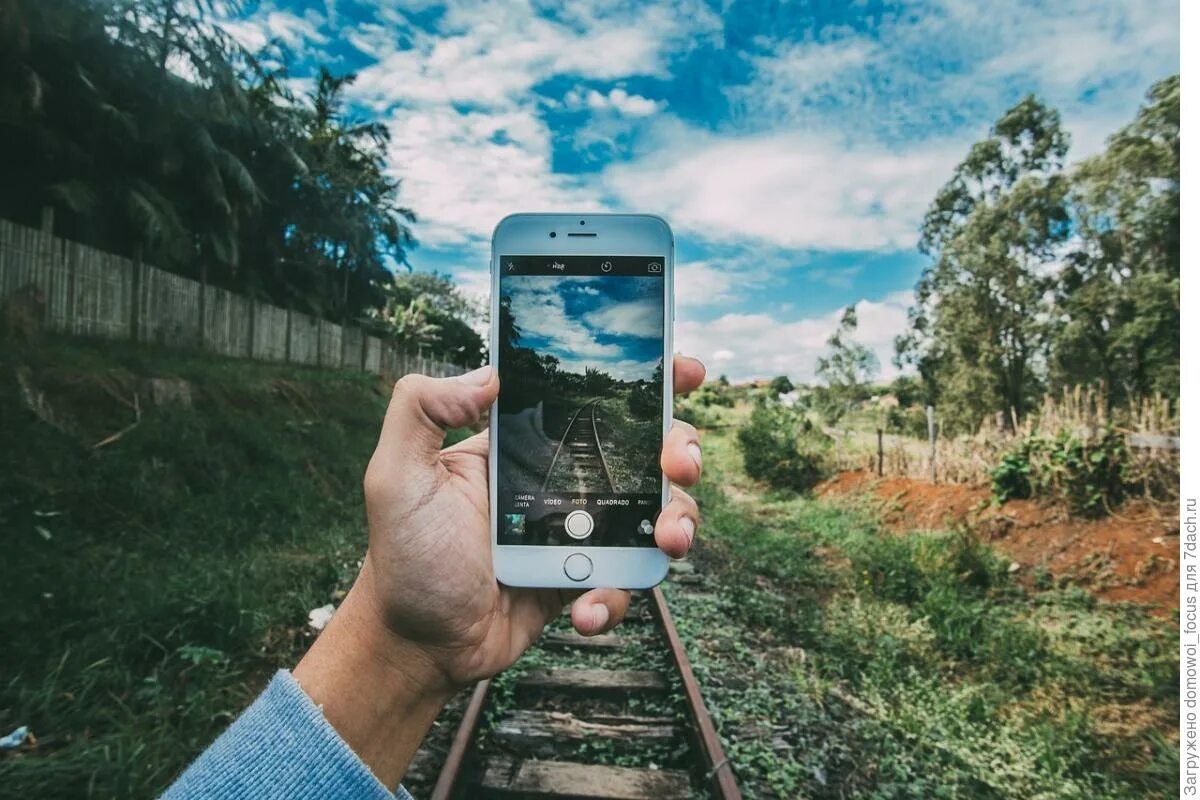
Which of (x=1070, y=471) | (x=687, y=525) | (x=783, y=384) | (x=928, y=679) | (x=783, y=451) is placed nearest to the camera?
(x=687, y=525)

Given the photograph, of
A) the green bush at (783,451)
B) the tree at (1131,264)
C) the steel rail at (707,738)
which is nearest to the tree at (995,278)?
the tree at (1131,264)

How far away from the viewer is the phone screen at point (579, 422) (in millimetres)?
1901

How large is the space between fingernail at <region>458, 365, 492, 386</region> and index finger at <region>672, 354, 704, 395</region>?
1.87 feet

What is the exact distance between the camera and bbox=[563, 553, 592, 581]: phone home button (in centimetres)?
186

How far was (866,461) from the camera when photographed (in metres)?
13.7

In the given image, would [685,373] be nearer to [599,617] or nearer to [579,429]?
[579,429]

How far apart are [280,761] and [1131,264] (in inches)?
989

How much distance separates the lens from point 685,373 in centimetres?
200

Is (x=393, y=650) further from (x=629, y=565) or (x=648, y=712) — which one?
(x=648, y=712)

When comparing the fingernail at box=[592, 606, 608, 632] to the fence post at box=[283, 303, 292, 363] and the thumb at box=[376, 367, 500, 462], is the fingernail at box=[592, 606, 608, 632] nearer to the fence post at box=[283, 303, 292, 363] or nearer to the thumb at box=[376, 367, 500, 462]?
the thumb at box=[376, 367, 500, 462]

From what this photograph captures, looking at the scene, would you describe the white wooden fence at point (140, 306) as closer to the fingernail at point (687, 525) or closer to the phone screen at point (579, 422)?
the phone screen at point (579, 422)

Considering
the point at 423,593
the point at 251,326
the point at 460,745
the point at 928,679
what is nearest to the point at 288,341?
the point at 251,326

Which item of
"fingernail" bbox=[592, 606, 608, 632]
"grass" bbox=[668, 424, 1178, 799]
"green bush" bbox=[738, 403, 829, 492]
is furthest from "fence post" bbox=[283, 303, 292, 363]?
"fingernail" bbox=[592, 606, 608, 632]

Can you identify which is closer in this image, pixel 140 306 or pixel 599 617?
pixel 599 617
